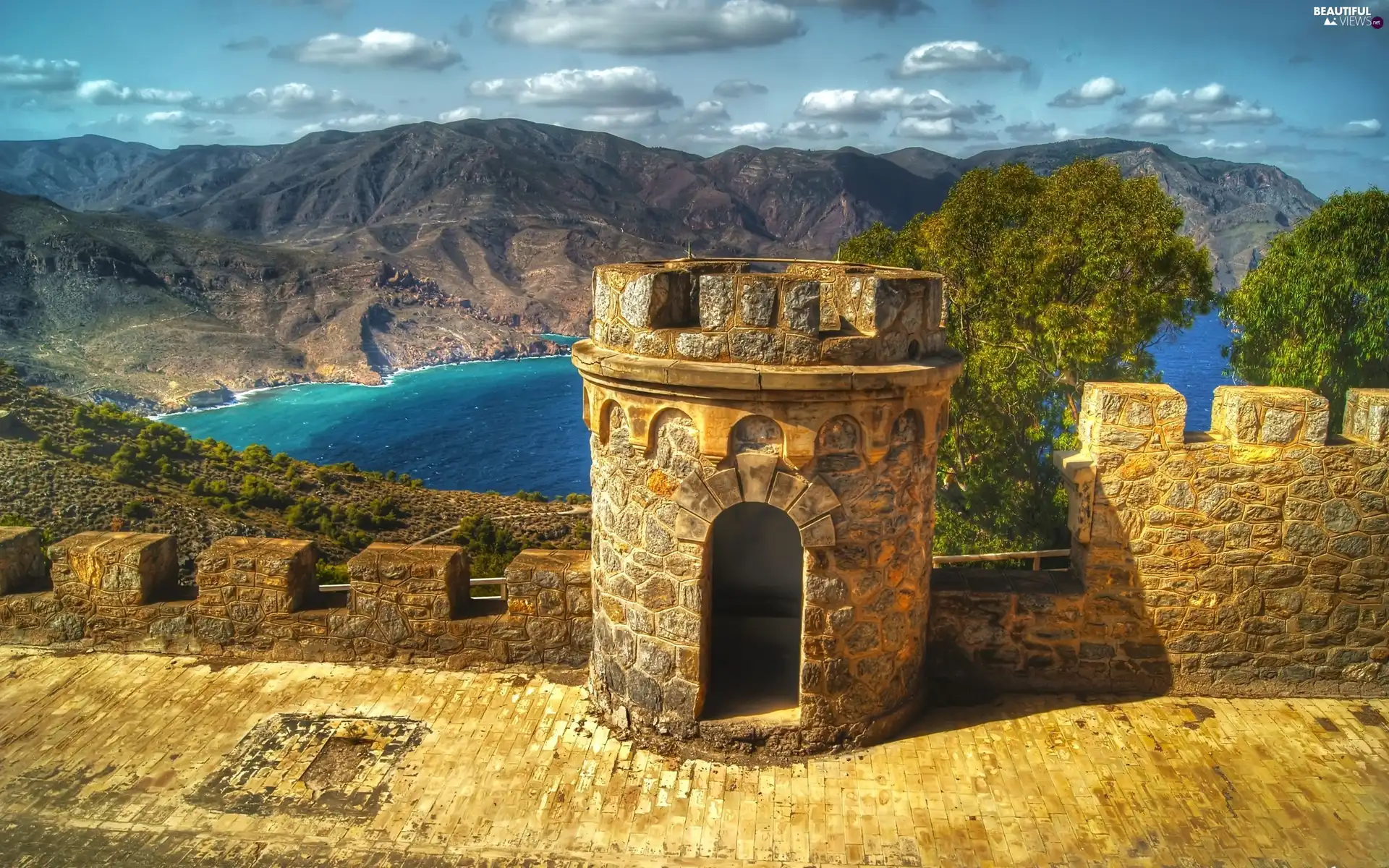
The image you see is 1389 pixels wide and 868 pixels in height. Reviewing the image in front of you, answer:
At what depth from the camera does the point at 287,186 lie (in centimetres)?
11062

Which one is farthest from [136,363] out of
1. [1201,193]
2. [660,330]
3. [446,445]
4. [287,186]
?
[1201,193]

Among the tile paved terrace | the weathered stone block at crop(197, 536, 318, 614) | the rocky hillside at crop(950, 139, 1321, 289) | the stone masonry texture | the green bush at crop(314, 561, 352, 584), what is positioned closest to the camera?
the tile paved terrace

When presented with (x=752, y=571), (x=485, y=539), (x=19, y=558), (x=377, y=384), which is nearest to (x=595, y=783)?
(x=752, y=571)

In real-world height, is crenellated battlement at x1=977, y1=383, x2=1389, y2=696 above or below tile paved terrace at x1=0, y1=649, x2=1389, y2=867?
above

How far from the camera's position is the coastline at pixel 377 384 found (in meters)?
60.3

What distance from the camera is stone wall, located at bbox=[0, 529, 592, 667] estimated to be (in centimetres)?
733

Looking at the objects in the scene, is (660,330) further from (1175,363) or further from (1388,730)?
Result: (1175,363)

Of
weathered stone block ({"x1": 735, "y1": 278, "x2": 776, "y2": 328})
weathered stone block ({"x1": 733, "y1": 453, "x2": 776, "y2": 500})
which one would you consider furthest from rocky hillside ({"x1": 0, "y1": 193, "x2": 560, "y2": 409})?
weathered stone block ({"x1": 735, "y1": 278, "x2": 776, "y2": 328})

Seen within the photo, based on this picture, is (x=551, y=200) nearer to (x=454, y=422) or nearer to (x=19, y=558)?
(x=454, y=422)

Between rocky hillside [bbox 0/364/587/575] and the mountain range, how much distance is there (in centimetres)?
2947

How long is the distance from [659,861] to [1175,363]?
241 ft

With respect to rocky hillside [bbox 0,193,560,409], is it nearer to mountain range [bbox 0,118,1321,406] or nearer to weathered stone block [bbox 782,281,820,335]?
mountain range [bbox 0,118,1321,406]

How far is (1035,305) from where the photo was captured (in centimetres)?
1480

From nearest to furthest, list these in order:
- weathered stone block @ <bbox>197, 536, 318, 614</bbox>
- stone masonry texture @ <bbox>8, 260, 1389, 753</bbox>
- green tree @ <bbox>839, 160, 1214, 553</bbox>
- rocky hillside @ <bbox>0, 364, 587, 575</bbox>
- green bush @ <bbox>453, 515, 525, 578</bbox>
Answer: stone masonry texture @ <bbox>8, 260, 1389, 753</bbox> < weathered stone block @ <bbox>197, 536, 318, 614</bbox> < green tree @ <bbox>839, 160, 1214, 553</bbox> < rocky hillside @ <bbox>0, 364, 587, 575</bbox> < green bush @ <bbox>453, 515, 525, 578</bbox>
